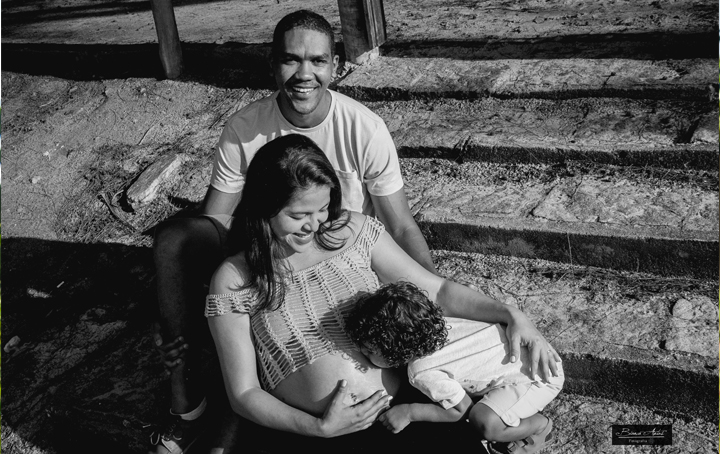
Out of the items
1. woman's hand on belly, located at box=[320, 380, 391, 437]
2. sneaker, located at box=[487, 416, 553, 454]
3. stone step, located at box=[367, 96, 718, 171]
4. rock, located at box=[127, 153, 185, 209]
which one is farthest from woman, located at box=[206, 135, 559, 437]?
rock, located at box=[127, 153, 185, 209]

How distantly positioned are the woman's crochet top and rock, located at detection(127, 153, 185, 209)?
2321 millimetres

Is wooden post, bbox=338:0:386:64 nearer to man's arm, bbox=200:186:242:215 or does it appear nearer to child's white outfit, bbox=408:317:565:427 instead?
man's arm, bbox=200:186:242:215

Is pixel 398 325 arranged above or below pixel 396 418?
above

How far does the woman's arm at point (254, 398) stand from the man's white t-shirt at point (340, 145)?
29.4 inches

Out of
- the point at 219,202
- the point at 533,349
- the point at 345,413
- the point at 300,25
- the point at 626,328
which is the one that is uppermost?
the point at 300,25

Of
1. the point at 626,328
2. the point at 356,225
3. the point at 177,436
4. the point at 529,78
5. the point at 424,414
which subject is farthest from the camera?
the point at 529,78

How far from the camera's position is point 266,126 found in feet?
10.7

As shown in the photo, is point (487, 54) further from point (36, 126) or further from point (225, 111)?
point (36, 126)

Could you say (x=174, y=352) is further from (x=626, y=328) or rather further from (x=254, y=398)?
(x=626, y=328)

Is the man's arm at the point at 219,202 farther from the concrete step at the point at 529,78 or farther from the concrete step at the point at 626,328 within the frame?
the concrete step at the point at 529,78

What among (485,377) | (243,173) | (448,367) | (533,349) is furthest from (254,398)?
(243,173)

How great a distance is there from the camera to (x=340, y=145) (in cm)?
323

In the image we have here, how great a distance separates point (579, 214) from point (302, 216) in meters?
1.58

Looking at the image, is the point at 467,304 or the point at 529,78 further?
the point at 529,78
